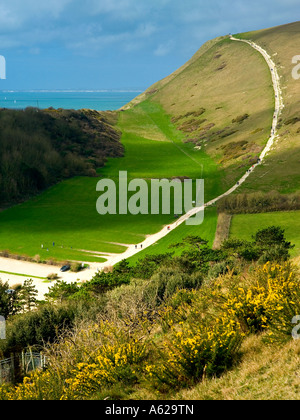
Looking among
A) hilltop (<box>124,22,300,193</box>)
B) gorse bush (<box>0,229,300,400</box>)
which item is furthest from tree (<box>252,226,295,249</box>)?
gorse bush (<box>0,229,300,400</box>)

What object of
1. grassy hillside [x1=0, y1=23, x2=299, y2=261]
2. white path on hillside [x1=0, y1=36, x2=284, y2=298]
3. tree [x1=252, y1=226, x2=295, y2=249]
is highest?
grassy hillside [x1=0, y1=23, x2=299, y2=261]

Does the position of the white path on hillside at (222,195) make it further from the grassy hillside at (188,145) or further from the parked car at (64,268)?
the parked car at (64,268)

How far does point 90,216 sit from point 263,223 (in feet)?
90.7

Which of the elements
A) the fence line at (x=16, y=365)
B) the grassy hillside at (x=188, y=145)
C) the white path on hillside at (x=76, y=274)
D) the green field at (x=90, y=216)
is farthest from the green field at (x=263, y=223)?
the fence line at (x=16, y=365)

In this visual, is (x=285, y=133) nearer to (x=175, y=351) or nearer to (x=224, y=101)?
(x=224, y=101)

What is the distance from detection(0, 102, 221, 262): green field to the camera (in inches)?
2147

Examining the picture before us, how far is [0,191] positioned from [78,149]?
3276 cm

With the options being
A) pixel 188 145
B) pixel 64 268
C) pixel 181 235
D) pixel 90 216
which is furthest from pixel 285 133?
pixel 64 268

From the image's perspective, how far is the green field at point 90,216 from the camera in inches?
2147

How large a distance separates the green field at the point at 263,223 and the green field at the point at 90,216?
477 inches

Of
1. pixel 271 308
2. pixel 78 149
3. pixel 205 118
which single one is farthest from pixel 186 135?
pixel 271 308

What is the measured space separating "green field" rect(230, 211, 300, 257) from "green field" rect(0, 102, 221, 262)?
12.1 m

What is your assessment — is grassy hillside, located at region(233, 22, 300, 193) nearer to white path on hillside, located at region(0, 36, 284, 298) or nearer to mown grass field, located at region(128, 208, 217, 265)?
white path on hillside, located at region(0, 36, 284, 298)

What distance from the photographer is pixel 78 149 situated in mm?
108875
